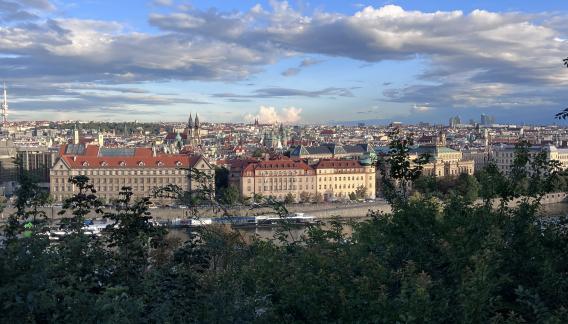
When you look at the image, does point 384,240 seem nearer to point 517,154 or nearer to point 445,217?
point 445,217

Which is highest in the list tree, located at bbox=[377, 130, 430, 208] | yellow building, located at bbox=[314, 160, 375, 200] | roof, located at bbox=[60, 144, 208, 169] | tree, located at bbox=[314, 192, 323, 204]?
tree, located at bbox=[377, 130, 430, 208]

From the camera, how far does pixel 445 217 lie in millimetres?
6582

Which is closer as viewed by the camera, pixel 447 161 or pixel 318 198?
pixel 318 198

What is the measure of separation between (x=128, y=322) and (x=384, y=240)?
11.5 ft

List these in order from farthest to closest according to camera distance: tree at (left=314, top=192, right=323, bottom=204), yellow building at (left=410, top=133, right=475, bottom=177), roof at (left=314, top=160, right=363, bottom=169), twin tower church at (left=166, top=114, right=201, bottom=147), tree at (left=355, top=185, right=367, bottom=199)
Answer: twin tower church at (left=166, top=114, right=201, bottom=147) < yellow building at (left=410, top=133, right=475, bottom=177) < roof at (left=314, top=160, right=363, bottom=169) < tree at (left=355, top=185, right=367, bottom=199) < tree at (left=314, top=192, right=323, bottom=204)

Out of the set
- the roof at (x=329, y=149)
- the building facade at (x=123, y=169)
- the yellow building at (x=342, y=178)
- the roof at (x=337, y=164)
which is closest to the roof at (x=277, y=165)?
the roof at (x=337, y=164)

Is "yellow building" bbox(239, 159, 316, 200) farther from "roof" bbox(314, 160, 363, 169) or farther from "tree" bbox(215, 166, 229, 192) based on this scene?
"tree" bbox(215, 166, 229, 192)

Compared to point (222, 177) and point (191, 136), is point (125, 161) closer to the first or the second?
point (222, 177)

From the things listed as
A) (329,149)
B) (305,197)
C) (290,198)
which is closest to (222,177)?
(290,198)

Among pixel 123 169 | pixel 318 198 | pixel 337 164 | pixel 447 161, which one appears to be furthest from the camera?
pixel 447 161

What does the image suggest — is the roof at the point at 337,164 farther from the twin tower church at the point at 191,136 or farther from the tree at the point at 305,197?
the twin tower church at the point at 191,136

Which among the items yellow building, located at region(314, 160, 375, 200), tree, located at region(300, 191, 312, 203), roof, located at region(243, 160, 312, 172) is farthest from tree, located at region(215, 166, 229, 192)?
yellow building, located at region(314, 160, 375, 200)

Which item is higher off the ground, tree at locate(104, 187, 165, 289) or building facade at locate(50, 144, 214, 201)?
tree at locate(104, 187, 165, 289)

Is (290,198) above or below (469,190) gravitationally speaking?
below
